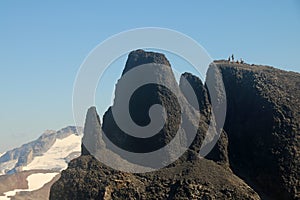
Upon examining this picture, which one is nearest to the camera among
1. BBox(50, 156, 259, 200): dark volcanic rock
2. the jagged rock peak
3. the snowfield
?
BBox(50, 156, 259, 200): dark volcanic rock

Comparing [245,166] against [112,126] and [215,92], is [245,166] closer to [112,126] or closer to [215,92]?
[215,92]

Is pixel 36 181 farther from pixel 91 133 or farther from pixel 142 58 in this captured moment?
pixel 91 133

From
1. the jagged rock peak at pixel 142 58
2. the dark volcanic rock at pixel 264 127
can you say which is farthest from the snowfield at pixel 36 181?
the dark volcanic rock at pixel 264 127

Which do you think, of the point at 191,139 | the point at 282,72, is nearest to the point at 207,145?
the point at 191,139

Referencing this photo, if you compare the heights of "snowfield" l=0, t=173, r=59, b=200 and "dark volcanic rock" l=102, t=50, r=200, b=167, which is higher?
"snowfield" l=0, t=173, r=59, b=200

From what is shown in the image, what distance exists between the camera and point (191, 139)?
45.1 metres

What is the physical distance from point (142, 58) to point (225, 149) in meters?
11.8

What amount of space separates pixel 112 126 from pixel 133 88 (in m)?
4.17

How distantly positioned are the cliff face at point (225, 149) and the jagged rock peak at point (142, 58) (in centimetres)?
11

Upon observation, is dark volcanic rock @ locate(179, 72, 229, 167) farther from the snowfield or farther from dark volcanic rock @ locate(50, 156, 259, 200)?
the snowfield

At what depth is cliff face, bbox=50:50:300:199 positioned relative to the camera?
3809 centimetres

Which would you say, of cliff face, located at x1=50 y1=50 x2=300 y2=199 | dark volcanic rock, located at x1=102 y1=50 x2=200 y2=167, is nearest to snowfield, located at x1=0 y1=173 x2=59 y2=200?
dark volcanic rock, located at x1=102 y1=50 x2=200 y2=167

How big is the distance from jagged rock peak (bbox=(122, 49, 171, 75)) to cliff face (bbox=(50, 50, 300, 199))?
4.5 inches

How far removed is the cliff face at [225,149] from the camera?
38.1 meters
